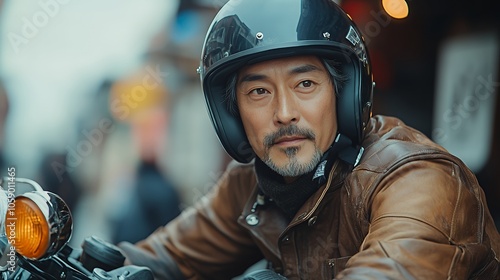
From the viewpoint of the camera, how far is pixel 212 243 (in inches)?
112

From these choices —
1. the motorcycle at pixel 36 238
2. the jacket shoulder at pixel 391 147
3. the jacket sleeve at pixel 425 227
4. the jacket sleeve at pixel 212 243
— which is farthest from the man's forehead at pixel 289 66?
the motorcycle at pixel 36 238

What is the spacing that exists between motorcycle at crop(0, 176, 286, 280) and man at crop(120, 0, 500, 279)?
1.01 feet

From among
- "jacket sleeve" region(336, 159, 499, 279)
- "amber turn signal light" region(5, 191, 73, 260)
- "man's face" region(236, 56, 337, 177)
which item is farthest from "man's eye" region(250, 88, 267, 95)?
"amber turn signal light" region(5, 191, 73, 260)

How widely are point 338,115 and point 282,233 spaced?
41cm

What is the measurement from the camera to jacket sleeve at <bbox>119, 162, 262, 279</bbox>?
9.15ft

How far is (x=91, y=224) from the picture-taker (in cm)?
595

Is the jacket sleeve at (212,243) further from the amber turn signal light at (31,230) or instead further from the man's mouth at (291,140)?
the amber turn signal light at (31,230)

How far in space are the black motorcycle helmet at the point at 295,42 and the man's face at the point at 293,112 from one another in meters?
0.04

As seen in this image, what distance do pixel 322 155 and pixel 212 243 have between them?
0.76 metres

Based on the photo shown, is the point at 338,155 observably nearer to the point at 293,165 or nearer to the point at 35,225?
the point at 293,165

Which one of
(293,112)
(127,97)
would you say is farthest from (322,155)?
(127,97)

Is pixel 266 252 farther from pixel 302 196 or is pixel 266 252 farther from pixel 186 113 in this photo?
pixel 186 113

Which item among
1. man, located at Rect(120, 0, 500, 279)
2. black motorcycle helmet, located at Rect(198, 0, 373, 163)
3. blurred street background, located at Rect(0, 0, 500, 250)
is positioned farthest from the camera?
blurred street background, located at Rect(0, 0, 500, 250)

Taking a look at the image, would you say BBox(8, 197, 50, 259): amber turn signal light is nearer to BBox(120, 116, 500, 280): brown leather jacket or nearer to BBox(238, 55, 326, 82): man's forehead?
BBox(120, 116, 500, 280): brown leather jacket
